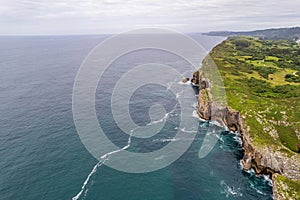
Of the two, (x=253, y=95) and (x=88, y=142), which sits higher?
(x=253, y=95)

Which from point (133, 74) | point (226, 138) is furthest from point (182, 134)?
point (133, 74)

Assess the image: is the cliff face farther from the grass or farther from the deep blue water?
the deep blue water

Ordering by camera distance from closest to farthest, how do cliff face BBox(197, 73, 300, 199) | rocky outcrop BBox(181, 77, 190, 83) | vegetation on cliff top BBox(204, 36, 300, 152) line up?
cliff face BBox(197, 73, 300, 199) < vegetation on cliff top BBox(204, 36, 300, 152) < rocky outcrop BBox(181, 77, 190, 83)

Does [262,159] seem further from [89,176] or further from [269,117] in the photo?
[89,176]

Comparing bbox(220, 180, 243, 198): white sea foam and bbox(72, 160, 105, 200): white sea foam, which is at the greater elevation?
bbox(72, 160, 105, 200): white sea foam

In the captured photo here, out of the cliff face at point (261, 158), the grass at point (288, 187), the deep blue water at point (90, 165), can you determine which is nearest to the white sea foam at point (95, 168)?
the deep blue water at point (90, 165)

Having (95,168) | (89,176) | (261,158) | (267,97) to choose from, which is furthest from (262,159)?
(89,176)

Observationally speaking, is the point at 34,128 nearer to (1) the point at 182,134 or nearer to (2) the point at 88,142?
(2) the point at 88,142

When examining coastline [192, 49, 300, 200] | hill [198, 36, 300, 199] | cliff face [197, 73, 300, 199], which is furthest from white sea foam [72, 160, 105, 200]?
hill [198, 36, 300, 199]

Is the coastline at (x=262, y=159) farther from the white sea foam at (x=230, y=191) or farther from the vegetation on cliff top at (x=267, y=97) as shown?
the white sea foam at (x=230, y=191)
